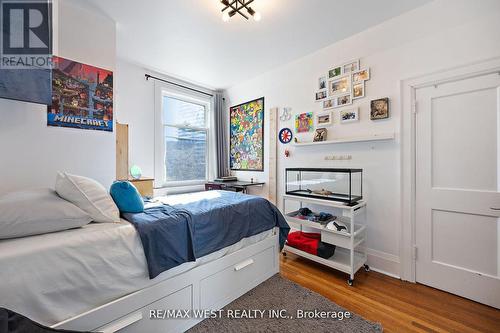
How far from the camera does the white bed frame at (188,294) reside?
3.65 ft

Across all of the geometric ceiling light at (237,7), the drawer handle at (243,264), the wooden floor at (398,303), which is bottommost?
the wooden floor at (398,303)

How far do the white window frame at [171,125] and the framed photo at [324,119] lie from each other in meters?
Answer: 2.17

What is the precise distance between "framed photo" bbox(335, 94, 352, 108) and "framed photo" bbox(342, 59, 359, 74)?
289mm

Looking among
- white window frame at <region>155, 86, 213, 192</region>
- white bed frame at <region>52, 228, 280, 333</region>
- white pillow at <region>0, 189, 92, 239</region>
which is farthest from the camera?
white window frame at <region>155, 86, 213, 192</region>

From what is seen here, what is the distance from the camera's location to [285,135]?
3.20 metres

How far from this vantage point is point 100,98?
214 cm

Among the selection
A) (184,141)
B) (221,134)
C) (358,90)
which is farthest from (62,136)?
(358,90)

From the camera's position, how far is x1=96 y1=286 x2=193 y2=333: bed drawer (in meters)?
1.16

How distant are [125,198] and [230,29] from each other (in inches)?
81.5

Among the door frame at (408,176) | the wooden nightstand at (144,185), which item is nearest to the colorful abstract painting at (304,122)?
the door frame at (408,176)

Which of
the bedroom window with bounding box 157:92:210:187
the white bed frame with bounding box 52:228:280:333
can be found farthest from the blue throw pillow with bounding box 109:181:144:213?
the bedroom window with bounding box 157:92:210:187

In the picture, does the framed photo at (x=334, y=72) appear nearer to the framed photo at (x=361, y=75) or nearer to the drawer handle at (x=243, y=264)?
the framed photo at (x=361, y=75)

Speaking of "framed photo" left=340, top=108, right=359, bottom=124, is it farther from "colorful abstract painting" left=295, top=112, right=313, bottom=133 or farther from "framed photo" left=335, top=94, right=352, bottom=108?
"colorful abstract painting" left=295, top=112, right=313, bottom=133

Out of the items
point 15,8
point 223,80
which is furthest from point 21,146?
point 223,80
